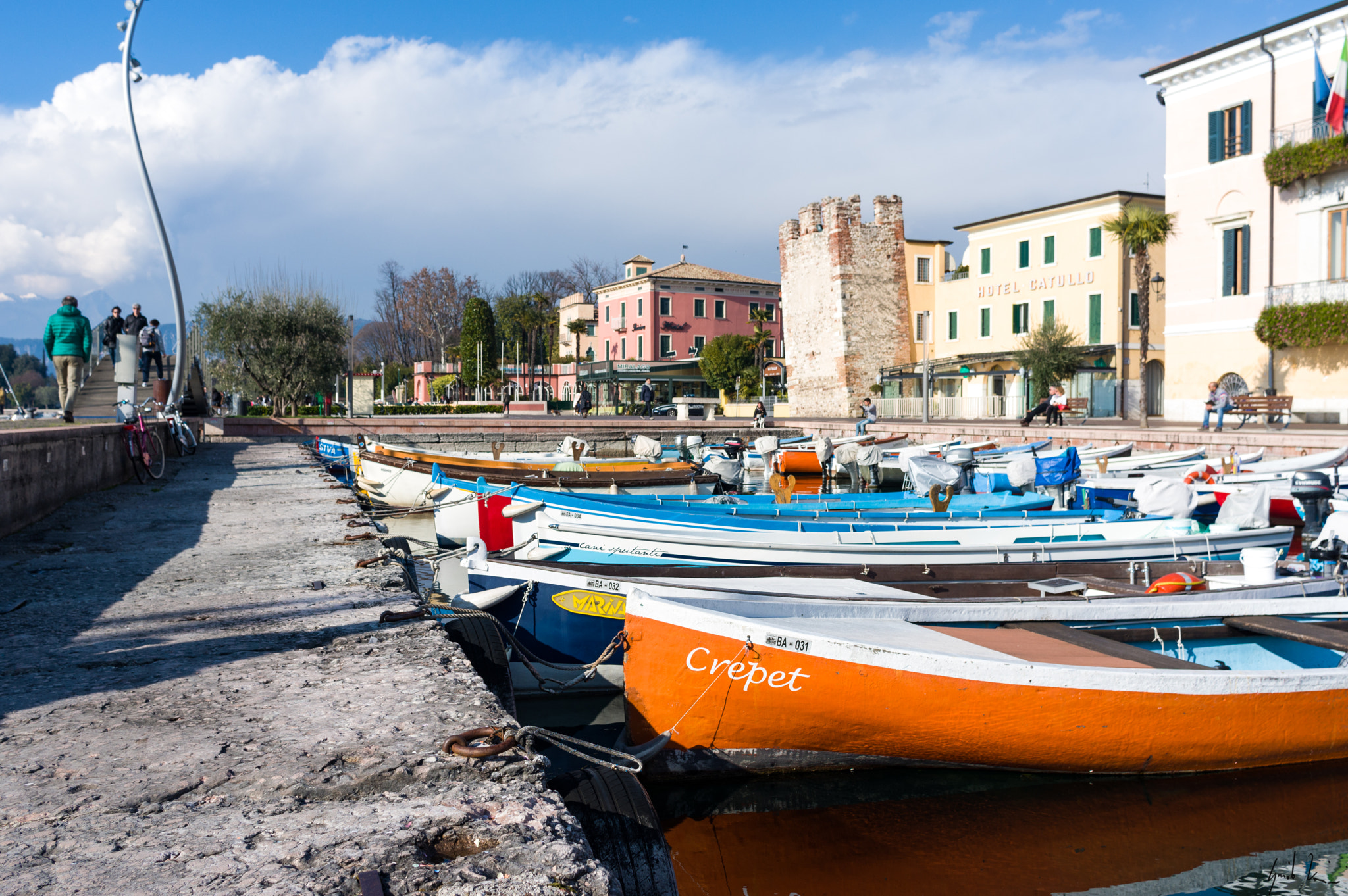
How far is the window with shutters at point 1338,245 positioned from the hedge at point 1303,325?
113 centimetres

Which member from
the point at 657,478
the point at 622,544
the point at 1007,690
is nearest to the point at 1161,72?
the point at 657,478

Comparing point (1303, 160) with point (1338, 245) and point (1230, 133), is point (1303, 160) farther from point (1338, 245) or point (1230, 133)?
point (1230, 133)

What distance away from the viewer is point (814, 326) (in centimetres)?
4675

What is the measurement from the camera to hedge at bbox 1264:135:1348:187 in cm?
2603

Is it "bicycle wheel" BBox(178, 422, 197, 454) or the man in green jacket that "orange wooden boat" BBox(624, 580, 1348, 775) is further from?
"bicycle wheel" BBox(178, 422, 197, 454)

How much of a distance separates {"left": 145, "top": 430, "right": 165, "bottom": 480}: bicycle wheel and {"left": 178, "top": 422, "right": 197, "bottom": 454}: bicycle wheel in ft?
16.3

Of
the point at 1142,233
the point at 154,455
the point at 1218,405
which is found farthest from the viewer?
the point at 1142,233

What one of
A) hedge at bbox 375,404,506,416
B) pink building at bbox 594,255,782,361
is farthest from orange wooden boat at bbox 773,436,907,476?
pink building at bbox 594,255,782,361

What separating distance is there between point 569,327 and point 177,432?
53.2m

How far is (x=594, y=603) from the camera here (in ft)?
22.7

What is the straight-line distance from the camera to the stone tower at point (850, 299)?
4431cm

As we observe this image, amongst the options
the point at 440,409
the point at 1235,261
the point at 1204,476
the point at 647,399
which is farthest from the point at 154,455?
the point at 440,409

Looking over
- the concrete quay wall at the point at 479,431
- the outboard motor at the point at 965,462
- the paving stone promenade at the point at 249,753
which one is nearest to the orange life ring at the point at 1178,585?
the paving stone promenade at the point at 249,753

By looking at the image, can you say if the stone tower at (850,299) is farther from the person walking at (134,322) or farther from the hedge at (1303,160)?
the person walking at (134,322)
